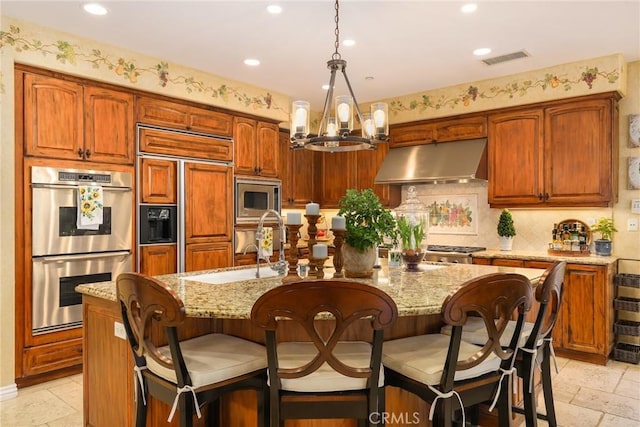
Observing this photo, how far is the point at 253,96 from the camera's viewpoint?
5012 mm

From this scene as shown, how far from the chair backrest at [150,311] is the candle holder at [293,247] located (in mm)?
716

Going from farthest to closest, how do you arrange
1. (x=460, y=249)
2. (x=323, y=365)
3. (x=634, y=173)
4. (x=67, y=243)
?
(x=460, y=249) < (x=634, y=173) < (x=67, y=243) < (x=323, y=365)

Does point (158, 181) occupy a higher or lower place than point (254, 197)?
higher

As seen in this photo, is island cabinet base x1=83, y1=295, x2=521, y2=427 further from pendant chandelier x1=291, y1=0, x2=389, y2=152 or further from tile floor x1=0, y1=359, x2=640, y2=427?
pendant chandelier x1=291, y1=0, x2=389, y2=152

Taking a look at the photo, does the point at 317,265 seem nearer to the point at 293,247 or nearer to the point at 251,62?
the point at 293,247

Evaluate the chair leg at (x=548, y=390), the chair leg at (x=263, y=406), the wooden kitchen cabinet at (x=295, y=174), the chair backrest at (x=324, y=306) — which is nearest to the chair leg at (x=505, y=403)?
the chair leg at (x=548, y=390)

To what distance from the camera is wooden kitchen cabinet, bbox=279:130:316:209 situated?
19.4ft

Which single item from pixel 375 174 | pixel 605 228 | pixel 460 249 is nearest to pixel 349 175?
pixel 375 174

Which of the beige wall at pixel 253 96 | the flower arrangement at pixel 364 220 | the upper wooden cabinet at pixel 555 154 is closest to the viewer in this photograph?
the flower arrangement at pixel 364 220

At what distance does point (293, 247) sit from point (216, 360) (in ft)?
2.34

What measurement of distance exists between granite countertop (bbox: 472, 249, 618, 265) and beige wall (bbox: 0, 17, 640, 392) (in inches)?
14.0

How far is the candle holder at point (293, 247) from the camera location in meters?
2.21

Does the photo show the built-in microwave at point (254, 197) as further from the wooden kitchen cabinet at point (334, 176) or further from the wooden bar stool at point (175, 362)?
the wooden bar stool at point (175, 362)

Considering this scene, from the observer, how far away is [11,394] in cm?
315
